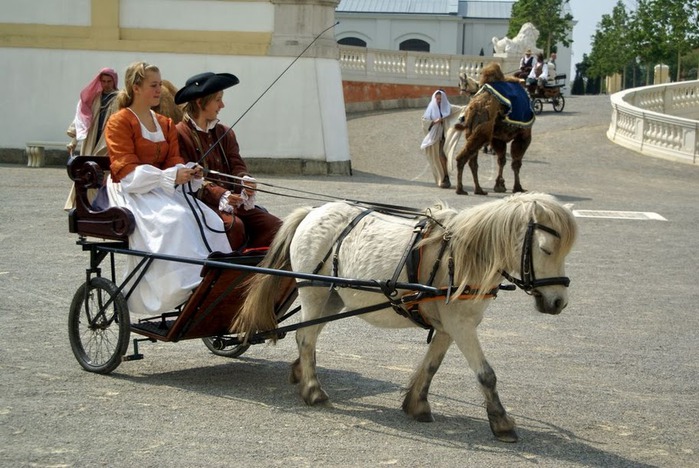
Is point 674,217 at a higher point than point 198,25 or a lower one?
lower

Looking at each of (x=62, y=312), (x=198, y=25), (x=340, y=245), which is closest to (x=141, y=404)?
(x=340, y=245)

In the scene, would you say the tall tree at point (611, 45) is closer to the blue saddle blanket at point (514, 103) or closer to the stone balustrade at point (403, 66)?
the stone balustrade at point (403, 66)

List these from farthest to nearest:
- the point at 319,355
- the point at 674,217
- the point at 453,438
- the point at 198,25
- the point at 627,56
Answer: the point at 627,56 < the point at 198,25 < the point at 674,217 < the point at 319,355 < the point at 453,438

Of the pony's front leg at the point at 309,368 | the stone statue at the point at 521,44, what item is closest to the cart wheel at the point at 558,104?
the stone statue at the point at 521,44

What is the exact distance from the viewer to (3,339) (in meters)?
8.45

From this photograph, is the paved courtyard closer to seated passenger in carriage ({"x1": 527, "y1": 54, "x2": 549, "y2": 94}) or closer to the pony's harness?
the pony's harness

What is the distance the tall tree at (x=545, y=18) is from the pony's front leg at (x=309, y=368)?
202ft

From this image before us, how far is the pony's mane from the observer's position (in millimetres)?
6062

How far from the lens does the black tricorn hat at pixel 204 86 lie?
7.67 meters

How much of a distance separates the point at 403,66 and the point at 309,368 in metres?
33.1

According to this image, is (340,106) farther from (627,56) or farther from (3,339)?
(627,56)

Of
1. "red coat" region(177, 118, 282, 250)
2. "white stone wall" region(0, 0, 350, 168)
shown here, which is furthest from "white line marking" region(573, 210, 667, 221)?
"red coat" region(177, 118, 282, 250)

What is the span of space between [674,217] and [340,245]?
38.9 ft

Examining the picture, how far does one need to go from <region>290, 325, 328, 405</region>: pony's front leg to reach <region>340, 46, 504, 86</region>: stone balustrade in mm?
31103
